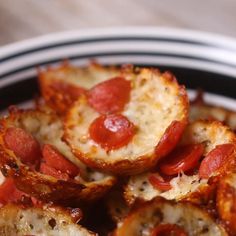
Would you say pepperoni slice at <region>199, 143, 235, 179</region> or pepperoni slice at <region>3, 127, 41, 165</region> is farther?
pepperoni slice at <region>3, 127, 41, 165</region>

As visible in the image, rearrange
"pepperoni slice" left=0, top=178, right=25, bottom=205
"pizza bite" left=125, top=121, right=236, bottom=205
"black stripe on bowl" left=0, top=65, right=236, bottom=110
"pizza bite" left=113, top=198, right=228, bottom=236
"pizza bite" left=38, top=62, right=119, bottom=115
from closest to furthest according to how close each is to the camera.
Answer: "pizza bite" left=113, top=198, right=228, bottom=236 → "pizza bite" left=125, top=121, right=236, bottom=205 → "pepperoni slice" left=0, top=178, right=25, bottom=205 → "pizza bite" left=38, top=62, right=119, bottom=115 → "black stripe on bowl" left=0, top=65, right=236, bottom=110

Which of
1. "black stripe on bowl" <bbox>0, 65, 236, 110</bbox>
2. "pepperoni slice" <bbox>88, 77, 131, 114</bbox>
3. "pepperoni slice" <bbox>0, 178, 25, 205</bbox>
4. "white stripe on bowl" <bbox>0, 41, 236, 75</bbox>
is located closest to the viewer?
"pepperoni slice" <bbox>0, 178, 25, 205</bbox>

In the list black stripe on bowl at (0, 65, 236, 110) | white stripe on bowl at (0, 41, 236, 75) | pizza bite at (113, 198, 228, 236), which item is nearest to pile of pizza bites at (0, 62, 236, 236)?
pizza bite at (113, 198, 228, 236)

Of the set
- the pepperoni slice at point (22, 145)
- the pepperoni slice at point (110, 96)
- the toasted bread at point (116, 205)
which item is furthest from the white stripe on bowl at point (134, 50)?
the toasted bread at point (116, 205)

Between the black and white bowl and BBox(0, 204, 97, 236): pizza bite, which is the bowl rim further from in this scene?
BBox(0, 204, 97, 236): pizza bite

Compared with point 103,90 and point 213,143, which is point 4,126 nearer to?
point 103,90

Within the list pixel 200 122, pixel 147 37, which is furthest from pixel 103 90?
pixel 147 37

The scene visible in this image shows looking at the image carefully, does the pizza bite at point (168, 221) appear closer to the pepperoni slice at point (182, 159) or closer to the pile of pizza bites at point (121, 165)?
the pile of pizza bites at point (121, 165)

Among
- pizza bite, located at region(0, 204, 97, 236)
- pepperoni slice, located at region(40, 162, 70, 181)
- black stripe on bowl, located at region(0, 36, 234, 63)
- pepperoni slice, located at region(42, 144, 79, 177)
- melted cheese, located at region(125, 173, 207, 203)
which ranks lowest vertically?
pizza bite, located at region(0, 204, 97, 236)

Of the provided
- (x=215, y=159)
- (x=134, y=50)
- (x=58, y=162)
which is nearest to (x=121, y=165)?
(x=58, y=162)
